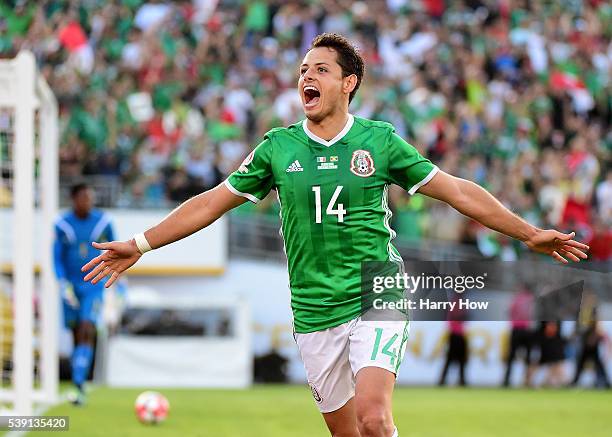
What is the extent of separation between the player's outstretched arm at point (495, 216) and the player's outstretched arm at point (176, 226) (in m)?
1.17

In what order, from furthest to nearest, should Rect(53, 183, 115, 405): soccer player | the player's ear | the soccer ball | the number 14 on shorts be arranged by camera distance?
Rect(53, 183, 115, 405): soccer player
the soccer ball
the player's ear
the number 14 on shorts

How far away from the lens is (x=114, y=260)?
6.76 meters

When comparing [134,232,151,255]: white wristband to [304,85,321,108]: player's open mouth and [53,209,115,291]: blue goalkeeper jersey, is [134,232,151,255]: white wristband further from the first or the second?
[53,209,115,291]: blue goalkeeper jersey

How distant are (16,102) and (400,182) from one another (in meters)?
6.35

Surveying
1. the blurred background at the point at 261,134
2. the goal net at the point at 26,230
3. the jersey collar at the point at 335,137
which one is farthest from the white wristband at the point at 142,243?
the blurred background at the point at 261,134

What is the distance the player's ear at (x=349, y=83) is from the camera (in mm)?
6945

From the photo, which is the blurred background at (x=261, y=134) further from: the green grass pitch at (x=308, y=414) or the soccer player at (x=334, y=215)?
the soccer player at (x=334, y=215)

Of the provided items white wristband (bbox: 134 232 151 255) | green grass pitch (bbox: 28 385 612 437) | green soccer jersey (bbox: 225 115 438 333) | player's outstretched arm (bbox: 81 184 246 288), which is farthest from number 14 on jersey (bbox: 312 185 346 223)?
green grass pitch (bbox: 28 385 612 437)

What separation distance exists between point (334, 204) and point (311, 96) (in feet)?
2.08

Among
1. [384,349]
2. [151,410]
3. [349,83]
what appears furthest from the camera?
[151,410]

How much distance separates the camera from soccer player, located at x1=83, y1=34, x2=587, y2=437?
6742 mm

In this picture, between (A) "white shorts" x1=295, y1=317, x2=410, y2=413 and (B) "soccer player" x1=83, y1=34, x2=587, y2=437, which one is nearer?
(A) "white shorts" x1=295, y1=317, x2=410, y2=413

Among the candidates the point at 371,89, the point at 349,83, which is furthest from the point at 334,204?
the point at 371,89

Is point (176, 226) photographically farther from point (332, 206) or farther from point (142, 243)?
point (332, 206)
